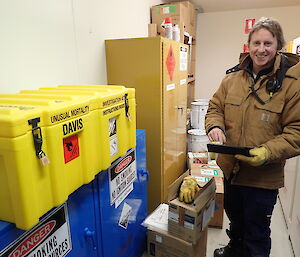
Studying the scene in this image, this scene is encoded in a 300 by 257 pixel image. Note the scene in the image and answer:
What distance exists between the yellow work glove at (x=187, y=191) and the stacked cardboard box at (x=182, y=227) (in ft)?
0.09

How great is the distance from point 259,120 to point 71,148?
3.24ft

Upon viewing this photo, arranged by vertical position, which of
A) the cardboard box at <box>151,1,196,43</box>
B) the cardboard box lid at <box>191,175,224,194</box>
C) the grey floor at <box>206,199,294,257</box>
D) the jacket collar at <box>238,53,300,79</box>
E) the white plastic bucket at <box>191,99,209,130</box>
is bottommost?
the grey floor at <box>206,199,294,257</box>

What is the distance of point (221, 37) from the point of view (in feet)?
14.2

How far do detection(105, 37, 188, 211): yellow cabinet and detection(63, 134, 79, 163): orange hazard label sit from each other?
119cm

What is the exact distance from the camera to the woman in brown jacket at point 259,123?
4.04 ft

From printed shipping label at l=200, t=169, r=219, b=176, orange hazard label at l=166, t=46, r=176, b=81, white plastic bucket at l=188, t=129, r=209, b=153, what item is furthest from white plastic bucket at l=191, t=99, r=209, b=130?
orange hazard label at l=166, t=46, r=176, b=81

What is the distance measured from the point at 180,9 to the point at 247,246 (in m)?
2.57

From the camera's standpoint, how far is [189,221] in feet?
4.88

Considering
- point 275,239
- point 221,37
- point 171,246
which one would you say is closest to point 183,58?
point 171,246

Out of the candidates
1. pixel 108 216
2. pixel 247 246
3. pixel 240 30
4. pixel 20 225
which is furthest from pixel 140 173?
pixel 240 30

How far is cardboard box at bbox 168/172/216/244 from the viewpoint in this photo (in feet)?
4.83

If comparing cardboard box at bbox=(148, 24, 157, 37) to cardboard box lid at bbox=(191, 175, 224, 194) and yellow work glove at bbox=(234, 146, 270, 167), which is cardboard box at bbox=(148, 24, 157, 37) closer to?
cardboard box lid at bbox=(191, 175, 224, 194)

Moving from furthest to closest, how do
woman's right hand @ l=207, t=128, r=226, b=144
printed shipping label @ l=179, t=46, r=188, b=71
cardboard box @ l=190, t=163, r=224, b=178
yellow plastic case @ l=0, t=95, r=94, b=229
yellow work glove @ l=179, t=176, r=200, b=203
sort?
cardboard box @ l=190, t=163, r=224, b=178, printed shipping label @ l=179, t=46, r=188, b=71, yellow work glove @ l=179, t=176, r=200, b=203, woman's right hand @ l=207, t=128, r=226, b=144, yellow plastic case @ l=0, t=95, r=94, b=229

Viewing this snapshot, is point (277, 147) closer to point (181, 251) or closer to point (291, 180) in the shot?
point (181, 251)
